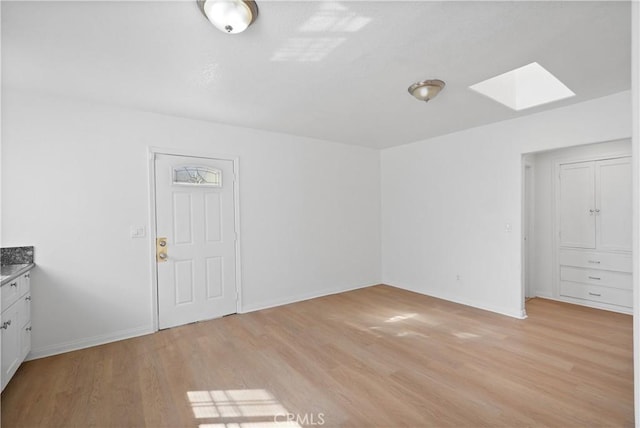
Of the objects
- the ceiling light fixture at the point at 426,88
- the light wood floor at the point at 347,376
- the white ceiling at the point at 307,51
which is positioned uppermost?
the white ceiling at the point at 307,51

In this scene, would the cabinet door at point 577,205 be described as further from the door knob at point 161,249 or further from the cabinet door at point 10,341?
the cabinet door at point 10,341

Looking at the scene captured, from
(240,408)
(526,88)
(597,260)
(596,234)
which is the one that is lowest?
(240,408)

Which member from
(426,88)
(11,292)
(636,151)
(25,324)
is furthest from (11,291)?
(636,151)

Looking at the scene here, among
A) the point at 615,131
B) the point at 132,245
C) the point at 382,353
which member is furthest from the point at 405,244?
the point at 132,245

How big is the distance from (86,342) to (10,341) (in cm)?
87

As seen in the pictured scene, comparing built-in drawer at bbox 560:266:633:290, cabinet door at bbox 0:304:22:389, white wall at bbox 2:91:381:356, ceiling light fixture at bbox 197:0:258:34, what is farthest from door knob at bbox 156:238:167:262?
built-in drawer at bbox 560:266:633:290

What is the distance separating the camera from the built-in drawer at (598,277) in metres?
3.85

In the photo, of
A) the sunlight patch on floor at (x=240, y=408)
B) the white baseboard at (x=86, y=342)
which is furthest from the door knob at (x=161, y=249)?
the sunlight patch on floor at (x=240, y=408)

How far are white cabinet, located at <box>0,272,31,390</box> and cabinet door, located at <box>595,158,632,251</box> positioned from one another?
6449 mm

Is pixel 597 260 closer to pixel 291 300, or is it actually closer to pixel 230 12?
pixel 291 300

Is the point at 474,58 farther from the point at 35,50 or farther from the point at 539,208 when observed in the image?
the point at 539,208

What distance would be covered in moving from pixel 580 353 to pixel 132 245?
4704 mm

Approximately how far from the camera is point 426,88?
264 cm

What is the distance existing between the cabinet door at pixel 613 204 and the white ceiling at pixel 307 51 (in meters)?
1.45
